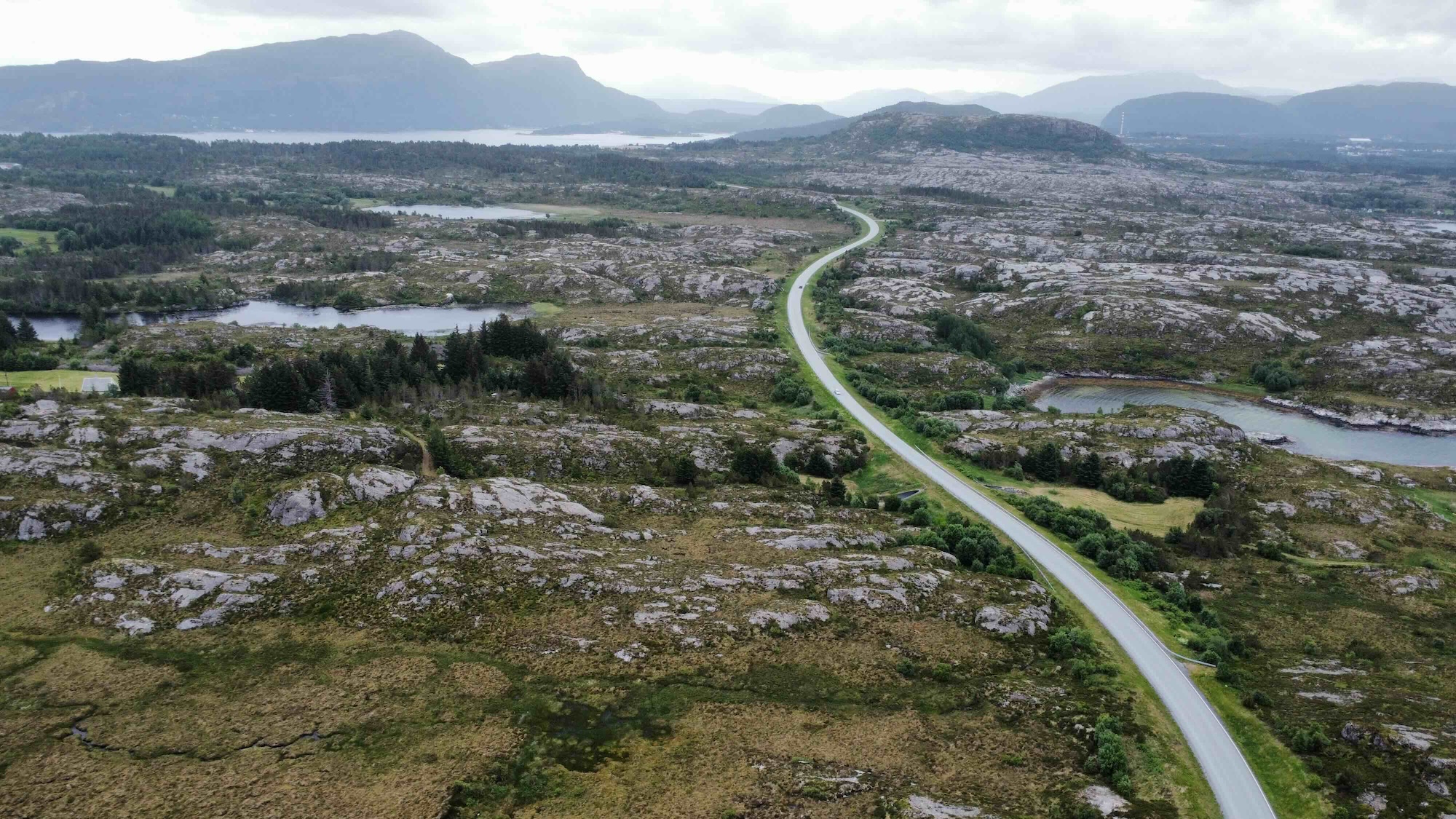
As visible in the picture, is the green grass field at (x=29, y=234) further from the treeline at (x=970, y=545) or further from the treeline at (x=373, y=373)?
the treeline at (x=970, y=545)

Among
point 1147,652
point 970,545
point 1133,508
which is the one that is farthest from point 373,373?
point 1133,508

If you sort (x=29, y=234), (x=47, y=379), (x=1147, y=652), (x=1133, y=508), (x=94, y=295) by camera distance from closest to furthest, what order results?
1. (x=1147, y=652)
2. (x=1133, y=508)
3. (x=47, y=379)
4. (x=94, y=295)
5. (x=29, y=234)

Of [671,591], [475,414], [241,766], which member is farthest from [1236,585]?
[475,414]

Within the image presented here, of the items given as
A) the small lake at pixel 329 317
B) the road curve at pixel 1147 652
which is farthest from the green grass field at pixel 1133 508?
the small lake at pixel 329 317

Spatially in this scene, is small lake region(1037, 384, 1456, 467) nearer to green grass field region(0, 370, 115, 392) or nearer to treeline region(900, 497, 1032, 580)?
treeline region(900, 497, 1032, 580)

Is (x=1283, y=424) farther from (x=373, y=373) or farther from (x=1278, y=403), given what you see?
(x=373, y=373)
